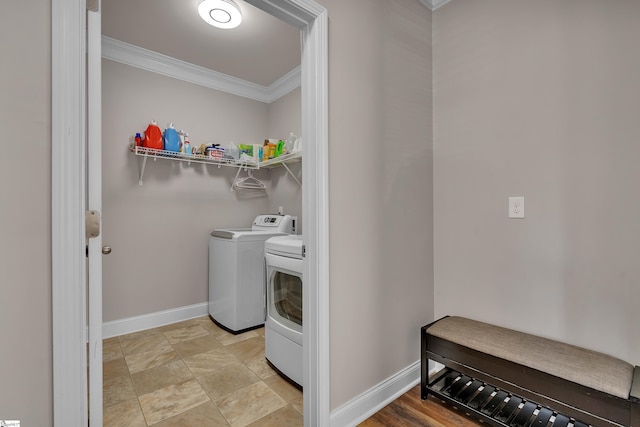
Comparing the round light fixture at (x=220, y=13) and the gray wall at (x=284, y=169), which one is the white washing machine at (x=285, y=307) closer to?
the gray wall at (x=284, y=169)

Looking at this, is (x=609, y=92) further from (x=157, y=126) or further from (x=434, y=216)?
(x=157, y=126)

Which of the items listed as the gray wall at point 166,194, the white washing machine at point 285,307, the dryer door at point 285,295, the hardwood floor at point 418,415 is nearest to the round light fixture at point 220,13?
the gray wall at point 166,194

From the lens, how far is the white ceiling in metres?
2.07

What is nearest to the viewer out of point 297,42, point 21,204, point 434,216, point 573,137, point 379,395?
point 21,204

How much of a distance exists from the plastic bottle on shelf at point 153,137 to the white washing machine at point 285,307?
1505mm

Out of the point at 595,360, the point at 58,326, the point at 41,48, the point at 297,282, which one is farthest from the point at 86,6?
the point at 595,360

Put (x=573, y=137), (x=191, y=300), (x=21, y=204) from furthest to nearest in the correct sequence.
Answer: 1. (x=191, y=300)
2. (x=573, y=137)
3. (x=21, y=204)

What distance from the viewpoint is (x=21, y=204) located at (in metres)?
0.73

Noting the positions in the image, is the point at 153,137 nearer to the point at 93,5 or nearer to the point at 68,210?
the point at 93,5

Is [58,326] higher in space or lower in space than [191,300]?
higher

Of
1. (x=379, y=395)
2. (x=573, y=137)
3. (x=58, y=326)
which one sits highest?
(x=573, y=137)

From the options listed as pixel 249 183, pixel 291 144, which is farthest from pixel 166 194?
pixel 291 144

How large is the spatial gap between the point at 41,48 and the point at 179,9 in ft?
5.63

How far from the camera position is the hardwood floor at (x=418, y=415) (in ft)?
4.82
